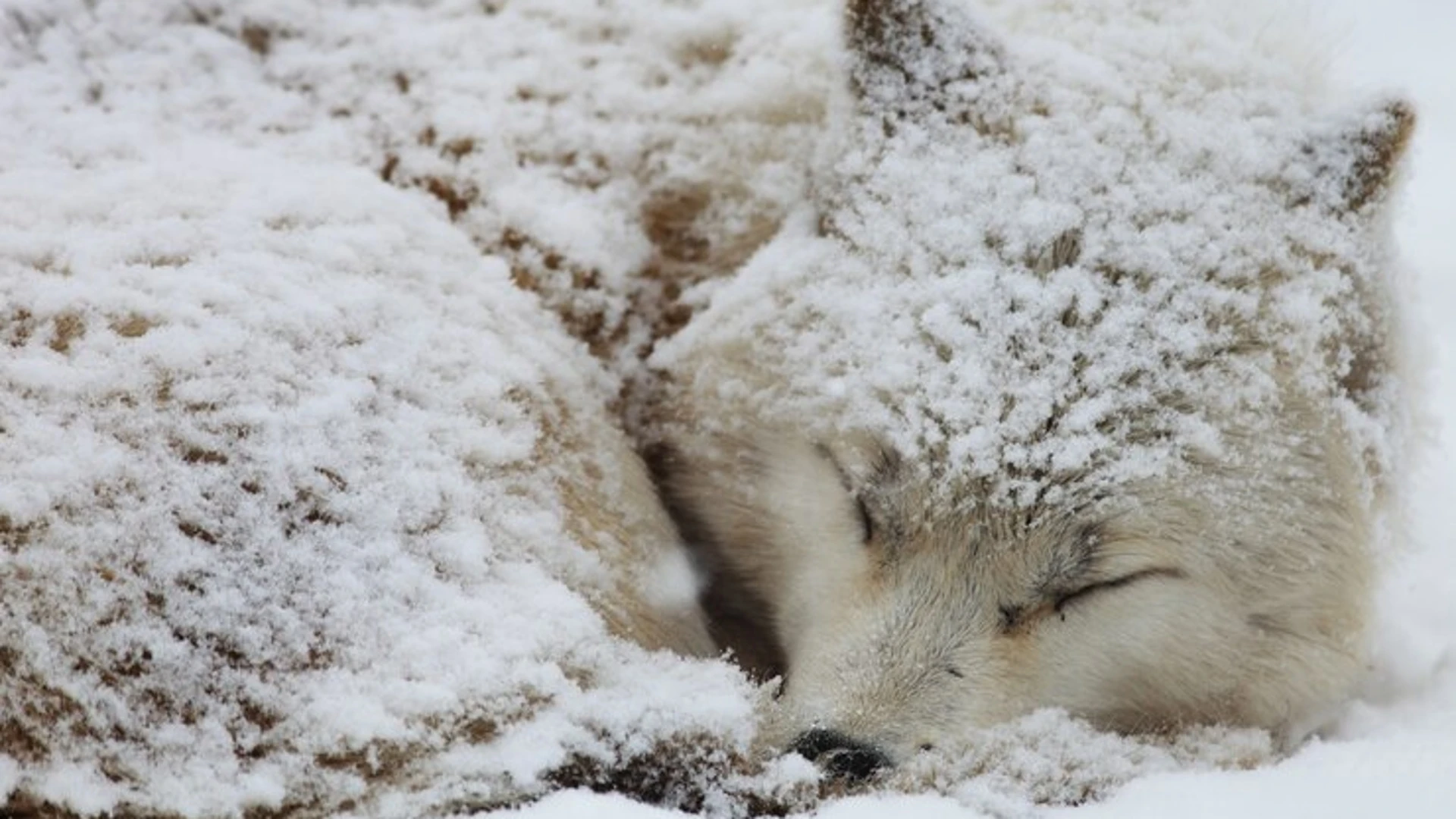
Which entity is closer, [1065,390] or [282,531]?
[282,531]

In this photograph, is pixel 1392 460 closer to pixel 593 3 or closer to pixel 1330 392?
pixel 1330 392

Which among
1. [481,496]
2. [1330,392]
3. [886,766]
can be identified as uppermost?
[1330,392]

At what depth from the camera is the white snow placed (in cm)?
211

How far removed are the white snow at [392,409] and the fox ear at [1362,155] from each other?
1.10ft

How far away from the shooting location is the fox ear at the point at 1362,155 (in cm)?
271

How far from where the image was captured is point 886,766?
2459 mm

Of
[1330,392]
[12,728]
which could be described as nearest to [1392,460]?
[1330,392]

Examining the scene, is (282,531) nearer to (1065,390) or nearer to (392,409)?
(392,409)

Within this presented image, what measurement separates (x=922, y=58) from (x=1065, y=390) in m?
0.84

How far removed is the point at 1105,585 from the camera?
2789mm

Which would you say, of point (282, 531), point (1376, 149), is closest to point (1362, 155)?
point (1376, 149)

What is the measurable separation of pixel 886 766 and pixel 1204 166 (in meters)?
1.36

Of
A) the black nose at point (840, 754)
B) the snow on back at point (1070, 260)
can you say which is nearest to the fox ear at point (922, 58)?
the snow on back at point (1070, 260)

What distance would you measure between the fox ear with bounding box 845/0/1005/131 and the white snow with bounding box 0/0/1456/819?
0.15m
